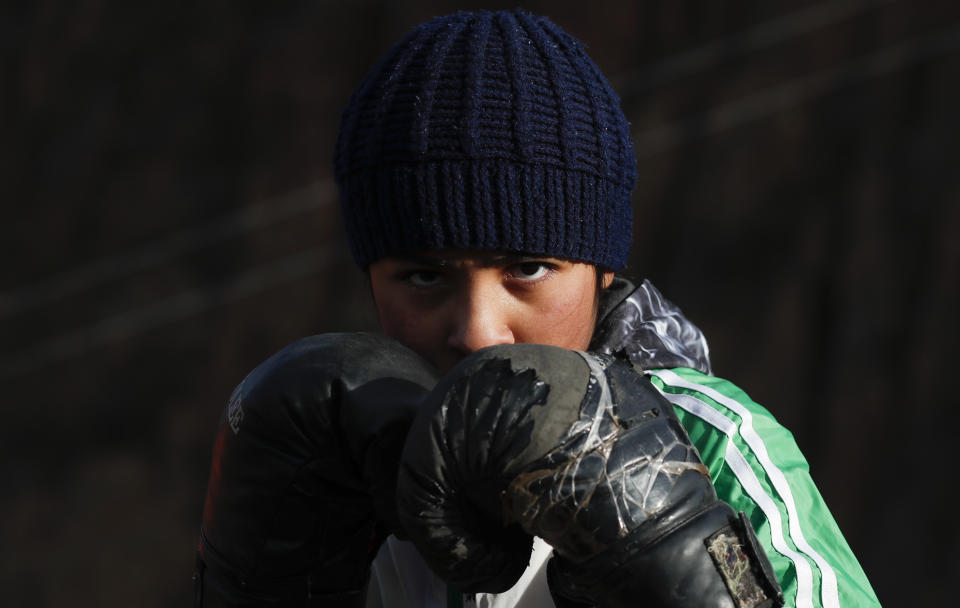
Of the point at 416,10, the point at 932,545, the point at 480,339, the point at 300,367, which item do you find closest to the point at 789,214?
the point at 932,545

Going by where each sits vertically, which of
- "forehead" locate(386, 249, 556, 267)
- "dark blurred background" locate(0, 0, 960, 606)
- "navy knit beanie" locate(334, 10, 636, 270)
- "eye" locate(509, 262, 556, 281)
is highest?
"navy knit beanie" locate(334, 10, 636, 270)

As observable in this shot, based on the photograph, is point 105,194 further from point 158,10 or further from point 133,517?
point 133,517

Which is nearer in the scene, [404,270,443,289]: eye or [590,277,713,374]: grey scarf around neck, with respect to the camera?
[404,270,443,289]: eye

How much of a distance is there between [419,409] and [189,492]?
2352 millimetres

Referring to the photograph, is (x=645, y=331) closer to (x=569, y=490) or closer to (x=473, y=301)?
(x=473, y=301)

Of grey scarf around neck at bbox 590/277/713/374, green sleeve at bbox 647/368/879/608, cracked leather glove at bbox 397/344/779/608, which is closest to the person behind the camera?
cracked leather glove at bbox 397/344/779/608

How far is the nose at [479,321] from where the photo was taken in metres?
0.99

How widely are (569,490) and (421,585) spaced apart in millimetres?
451

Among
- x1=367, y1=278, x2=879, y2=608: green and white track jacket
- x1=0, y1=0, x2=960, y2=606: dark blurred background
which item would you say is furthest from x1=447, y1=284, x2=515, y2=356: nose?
x1=0, y1=0, x2=960, y2=606: dark blurred background

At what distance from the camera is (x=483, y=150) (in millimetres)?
1049

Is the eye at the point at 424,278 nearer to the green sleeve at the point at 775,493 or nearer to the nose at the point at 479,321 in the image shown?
the nose at the point at 479,321

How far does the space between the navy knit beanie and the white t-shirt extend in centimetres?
30

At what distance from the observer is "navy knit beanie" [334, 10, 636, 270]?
1.05m

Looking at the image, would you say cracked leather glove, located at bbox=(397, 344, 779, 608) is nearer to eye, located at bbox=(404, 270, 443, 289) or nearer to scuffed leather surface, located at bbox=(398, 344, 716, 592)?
scuffed leather surface, located at bbox=(398, 344, 716, 592)
